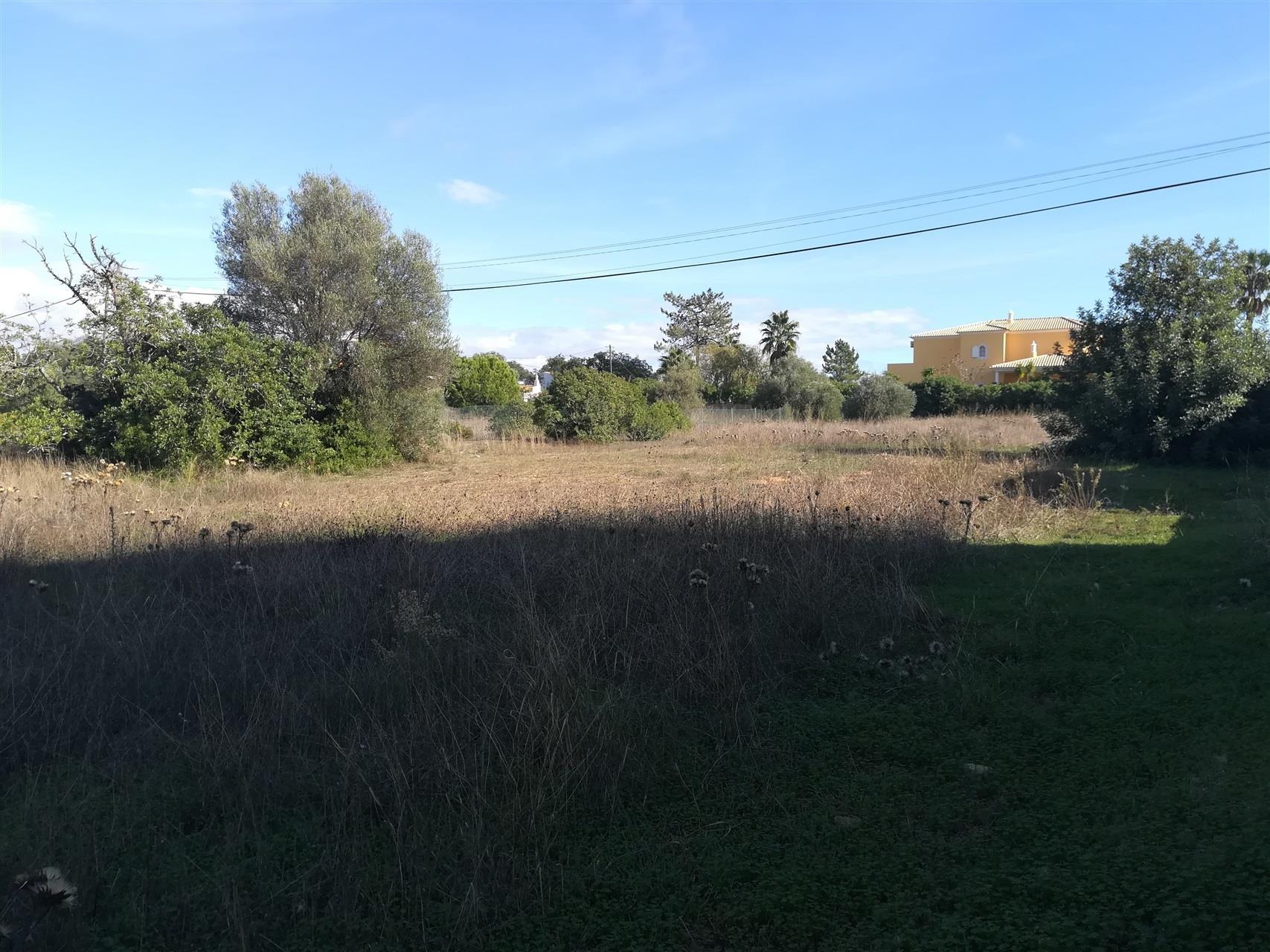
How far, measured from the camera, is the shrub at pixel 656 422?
96.9 feet

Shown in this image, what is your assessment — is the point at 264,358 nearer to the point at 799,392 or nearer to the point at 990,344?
the point at 799,392

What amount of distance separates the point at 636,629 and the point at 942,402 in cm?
3760

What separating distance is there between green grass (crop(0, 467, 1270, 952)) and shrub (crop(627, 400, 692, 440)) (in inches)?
982

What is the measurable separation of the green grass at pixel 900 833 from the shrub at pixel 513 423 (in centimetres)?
2428

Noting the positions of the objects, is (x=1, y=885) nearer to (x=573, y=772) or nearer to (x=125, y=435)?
(x=573, y=772)

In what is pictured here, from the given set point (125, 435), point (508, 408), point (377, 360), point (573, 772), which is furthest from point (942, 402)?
point (573, 772)

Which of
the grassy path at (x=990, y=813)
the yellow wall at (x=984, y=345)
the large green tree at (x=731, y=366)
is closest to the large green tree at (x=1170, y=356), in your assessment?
the grassy path at (x=990, y=813)

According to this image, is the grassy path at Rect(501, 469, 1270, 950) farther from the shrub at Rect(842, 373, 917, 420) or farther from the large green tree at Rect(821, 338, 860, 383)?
the large green tree at Rect(821, 338, 860, 383)

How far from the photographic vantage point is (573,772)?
3211 mm

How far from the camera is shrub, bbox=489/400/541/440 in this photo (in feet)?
93.0

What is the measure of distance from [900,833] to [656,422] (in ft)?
90.3

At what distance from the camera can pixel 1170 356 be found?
603 inches

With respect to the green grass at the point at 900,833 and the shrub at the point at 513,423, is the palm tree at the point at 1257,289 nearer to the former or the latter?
the shrub at the point at 513,423

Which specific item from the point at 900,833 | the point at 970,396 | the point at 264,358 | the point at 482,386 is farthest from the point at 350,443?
the point at 482,386
